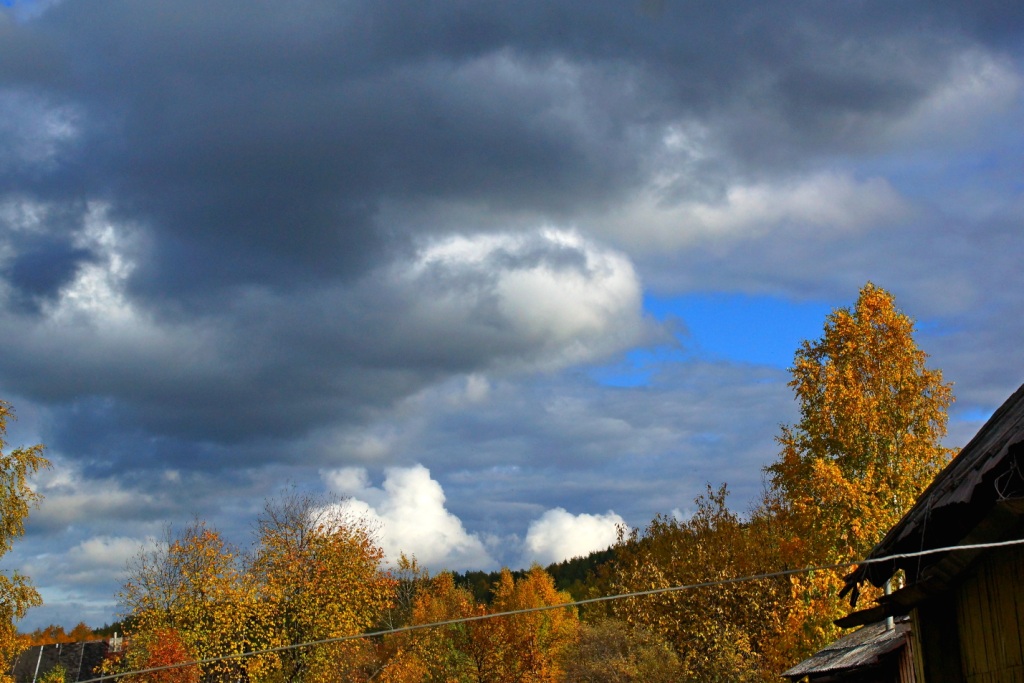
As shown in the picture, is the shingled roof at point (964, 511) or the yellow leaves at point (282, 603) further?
the yellow leaves at point (282, 603)

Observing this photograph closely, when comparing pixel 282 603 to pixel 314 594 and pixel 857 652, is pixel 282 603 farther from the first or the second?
pixel 857 652

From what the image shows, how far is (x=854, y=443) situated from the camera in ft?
110

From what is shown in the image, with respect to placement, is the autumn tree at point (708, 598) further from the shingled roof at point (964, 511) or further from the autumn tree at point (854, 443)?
the shingled roof at point (964, 511)

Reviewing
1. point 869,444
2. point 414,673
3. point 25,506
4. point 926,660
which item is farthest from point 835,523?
point 414,673

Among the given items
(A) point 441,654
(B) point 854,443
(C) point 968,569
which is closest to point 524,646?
(A) point 441,654

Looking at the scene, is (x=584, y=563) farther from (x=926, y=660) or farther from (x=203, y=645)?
(x=926, y=660)

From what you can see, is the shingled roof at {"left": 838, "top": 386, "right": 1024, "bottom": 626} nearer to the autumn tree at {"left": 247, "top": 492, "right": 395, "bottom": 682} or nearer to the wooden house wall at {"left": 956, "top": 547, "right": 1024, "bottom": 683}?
the wooden house wall at {"left": 956, "top": 547, "right": 1024, "bottom": 683}

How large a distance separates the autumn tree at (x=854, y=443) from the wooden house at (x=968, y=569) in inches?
788

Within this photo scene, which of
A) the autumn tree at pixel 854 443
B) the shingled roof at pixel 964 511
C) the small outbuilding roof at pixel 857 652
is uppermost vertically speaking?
the autumn tree at pixel 854 443

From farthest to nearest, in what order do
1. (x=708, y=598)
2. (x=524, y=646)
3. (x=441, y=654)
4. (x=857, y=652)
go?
1. (x=524, y=646)
2. (x=441, y=654)
3. (x=708, y=598)
4. (x=857, y=652)

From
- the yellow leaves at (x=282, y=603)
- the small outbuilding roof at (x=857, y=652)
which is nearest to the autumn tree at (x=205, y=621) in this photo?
the yellow leaves at (x=282, y=603)

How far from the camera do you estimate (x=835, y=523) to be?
31844mm

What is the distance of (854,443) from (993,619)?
24.4 metres

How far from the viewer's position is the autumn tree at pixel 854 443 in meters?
31.4
